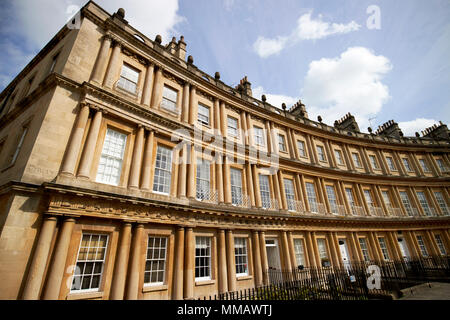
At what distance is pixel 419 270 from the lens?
13.3m

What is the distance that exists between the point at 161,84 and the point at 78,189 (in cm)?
713

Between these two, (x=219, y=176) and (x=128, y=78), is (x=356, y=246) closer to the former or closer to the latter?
(x=219, y=176)

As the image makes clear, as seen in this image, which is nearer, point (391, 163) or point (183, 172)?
point (183, 172)

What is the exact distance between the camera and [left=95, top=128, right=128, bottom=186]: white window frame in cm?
811

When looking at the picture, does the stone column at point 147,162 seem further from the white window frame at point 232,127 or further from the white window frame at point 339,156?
the white window frame at point 339,156

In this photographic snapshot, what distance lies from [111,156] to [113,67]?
14.4ft

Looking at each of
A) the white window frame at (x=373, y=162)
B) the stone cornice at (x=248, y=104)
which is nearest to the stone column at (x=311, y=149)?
the stone cornice at (x=248, y=104)

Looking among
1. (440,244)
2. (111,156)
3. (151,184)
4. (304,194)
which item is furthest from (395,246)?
(111,156)

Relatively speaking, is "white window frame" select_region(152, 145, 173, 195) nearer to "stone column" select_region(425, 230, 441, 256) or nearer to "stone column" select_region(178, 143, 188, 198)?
"stone column" select_region(178, 143, 188, 198)

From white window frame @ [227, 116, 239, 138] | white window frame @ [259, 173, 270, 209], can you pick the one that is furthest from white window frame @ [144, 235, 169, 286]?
white window frame @ [227, 116, 239, 138]

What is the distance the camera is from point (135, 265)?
7.36m

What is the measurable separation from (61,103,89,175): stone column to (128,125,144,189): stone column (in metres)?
2.02

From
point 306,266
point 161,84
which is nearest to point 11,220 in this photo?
point 161,84
